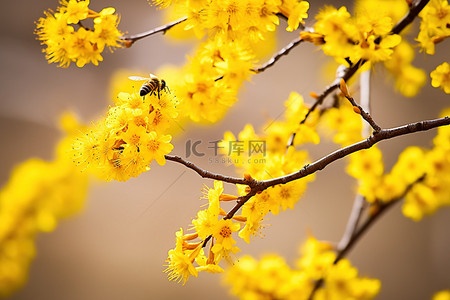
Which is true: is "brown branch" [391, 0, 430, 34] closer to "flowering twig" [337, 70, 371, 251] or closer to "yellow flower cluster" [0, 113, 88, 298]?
"flowering twig" [337, 70, 371, 251]

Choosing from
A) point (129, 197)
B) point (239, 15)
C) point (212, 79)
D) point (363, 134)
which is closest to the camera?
point (239, 15)

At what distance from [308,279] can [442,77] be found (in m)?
0.56

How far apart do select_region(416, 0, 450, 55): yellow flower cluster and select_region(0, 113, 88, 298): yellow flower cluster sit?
1030 mm

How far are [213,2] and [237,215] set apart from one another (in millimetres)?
298

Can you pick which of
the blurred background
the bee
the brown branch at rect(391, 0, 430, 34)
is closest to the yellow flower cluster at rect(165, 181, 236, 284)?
the bee

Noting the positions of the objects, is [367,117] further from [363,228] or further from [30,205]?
[30,205]

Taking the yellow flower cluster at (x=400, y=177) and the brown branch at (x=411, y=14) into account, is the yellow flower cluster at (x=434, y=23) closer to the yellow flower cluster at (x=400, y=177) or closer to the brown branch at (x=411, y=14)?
the brown branch at (x=411, y=14)

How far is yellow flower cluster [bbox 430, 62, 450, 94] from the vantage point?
59 cm

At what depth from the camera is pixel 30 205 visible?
1259 mm

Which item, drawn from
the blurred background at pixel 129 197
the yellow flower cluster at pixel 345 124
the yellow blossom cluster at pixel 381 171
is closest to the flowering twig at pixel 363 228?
the yellow blossom cluster at pixel 381 171

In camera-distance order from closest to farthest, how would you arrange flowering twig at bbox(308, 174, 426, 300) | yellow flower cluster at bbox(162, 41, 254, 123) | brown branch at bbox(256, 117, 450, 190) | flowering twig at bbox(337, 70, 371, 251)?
1. brown branch at bbox(256, 117, 450, 190)
2. yellow flower cluster at bbox(162, 41, 254, 123)
3. flowering twig at bbox(337, 70, 371, 251)
4. flowering twig at bbox(308, 174, 426, 300)

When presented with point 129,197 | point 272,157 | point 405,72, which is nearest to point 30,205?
point 129,197

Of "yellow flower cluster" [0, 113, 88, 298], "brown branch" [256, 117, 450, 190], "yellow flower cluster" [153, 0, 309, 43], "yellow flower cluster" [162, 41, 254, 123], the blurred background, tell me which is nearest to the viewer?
"brown branch" [256, 117, 450, 190]

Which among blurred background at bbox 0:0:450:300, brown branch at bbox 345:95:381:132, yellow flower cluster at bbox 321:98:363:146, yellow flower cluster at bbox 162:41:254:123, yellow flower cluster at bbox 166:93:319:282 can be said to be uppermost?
brown branch at bbox 345:95:381:132
